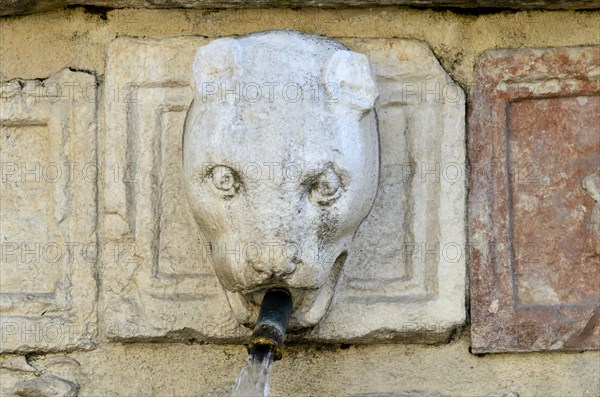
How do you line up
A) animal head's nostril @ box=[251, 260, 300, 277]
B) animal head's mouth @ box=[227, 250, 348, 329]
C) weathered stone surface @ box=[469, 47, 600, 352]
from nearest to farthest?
animal head's nostril @ box=[251, 260, 300, 277], animal head's mouth @ box=[227, 250, 348, 329], weathered stone surface @ box=[469, 47, 600, 352]

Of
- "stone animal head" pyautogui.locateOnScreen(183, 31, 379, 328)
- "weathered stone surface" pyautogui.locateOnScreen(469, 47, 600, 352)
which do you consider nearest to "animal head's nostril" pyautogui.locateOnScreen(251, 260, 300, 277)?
"stone animal head" pyautogui.locateOnScreen(183, 31, 379, 328)

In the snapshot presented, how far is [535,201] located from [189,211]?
21.4 inches

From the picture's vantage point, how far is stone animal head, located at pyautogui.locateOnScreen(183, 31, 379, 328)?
174 centimetres

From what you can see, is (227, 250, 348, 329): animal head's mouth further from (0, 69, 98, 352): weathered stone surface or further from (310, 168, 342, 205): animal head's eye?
(0, 69, 98, 352): weathered stone surface

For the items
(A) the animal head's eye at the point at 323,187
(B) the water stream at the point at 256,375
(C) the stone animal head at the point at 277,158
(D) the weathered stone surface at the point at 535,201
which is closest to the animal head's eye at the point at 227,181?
(C) the stone animal head at the point at 277,158

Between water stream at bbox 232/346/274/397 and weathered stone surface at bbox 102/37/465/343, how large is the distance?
0.64ft

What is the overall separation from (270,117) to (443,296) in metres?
0.42

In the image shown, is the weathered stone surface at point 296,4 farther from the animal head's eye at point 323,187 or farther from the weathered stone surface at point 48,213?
the animal head's eye at point 323,187

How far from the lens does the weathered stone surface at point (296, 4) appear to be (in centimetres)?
190

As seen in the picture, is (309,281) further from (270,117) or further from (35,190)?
(35,190)

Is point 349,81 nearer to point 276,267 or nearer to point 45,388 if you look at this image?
point 276,267

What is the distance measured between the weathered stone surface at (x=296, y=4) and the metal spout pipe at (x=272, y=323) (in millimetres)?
440

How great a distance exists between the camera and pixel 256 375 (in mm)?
1767

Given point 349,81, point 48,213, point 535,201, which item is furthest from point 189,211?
point 535,201
